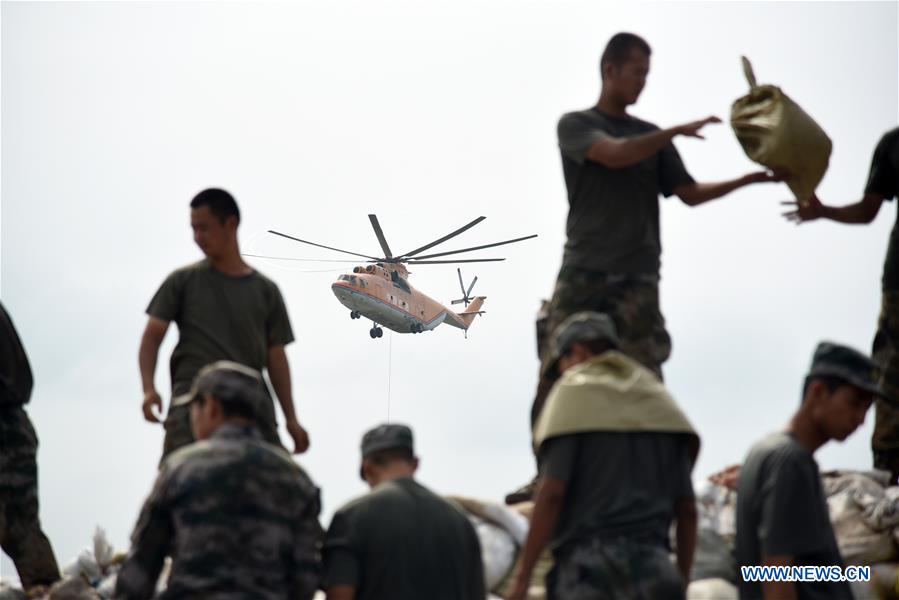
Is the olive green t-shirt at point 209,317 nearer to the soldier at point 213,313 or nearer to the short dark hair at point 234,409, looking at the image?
the soldier at point 213,313

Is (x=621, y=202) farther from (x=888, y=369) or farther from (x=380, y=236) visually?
(x=380, y=236)

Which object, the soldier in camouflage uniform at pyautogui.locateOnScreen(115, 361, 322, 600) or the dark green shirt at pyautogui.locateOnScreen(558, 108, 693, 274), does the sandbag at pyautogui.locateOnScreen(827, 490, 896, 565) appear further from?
the soldier in camouflage uniform at pyautogui.locateOnScreen(115, 361, 322, 600)

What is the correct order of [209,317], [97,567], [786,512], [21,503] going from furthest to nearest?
[97,567]
[21,503]
[209,317]
[786,512]

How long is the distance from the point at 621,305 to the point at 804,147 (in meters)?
1.38

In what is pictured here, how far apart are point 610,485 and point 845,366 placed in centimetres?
100

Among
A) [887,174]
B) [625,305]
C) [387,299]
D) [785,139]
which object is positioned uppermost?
[387,299]

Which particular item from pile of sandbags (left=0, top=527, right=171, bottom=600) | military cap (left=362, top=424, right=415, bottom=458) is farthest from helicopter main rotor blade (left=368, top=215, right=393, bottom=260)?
military cap (left=362, top=424, right=415, bottom=458)

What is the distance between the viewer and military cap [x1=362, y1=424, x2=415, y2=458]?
5812 mm

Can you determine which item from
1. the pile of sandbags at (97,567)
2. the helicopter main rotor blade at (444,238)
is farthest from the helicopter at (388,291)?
the pile of sandbags at (97,567)

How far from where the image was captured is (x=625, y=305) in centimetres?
736

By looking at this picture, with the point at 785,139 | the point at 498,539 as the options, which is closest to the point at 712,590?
the point at 498,539

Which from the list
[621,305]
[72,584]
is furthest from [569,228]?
[72,584]

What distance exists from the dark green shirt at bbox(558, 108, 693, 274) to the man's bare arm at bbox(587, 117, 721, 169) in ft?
0.35

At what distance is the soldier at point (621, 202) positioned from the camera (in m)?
7.33
